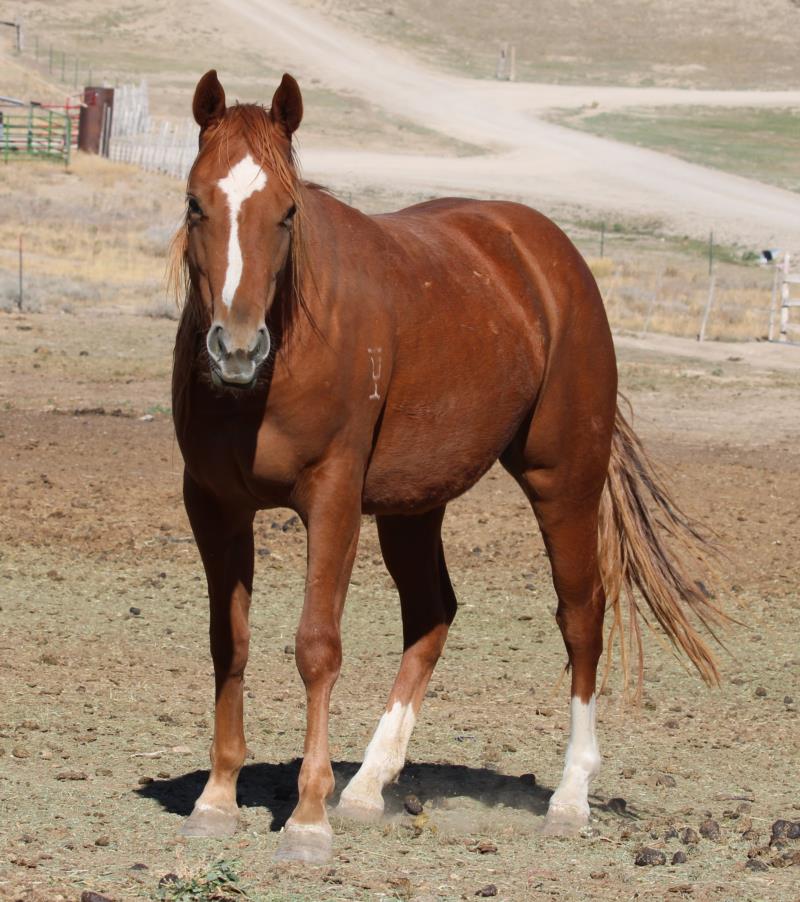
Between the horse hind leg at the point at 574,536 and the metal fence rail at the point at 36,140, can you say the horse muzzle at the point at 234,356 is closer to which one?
the horse hind leg at the point at 574,536

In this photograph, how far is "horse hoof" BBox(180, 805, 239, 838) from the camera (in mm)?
5180

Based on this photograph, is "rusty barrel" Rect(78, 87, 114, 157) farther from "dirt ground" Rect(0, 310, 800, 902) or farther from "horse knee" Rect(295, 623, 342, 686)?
"horse knee" Rect(295, 623, 342, 686)

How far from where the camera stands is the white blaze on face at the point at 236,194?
4.53m

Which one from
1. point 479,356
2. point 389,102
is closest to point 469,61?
point 389,102

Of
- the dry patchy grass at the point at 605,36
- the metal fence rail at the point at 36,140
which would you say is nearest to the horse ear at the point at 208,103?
the metal fence rail at the point at 36,140

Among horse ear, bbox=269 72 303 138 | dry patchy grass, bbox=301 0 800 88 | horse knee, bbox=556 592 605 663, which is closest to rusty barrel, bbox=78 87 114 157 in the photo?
dry patchy grass, bbox=301 0 800 88

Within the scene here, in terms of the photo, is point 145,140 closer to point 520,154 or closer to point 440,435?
point 520,154

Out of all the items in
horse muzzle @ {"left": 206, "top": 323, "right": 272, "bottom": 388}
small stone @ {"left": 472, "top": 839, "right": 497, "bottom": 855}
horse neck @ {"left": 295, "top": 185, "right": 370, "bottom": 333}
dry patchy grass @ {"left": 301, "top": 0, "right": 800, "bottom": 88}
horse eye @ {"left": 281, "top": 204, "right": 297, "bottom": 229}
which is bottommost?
small stone @ {"left": 472, "top": 839, "right": 497, "bottom": 855}

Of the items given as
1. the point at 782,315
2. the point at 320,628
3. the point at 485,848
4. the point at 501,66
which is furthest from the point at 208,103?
the point at 501,66

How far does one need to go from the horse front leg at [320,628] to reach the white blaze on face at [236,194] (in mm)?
762

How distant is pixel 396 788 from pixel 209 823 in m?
1.04

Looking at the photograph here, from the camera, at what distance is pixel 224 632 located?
5.37 m

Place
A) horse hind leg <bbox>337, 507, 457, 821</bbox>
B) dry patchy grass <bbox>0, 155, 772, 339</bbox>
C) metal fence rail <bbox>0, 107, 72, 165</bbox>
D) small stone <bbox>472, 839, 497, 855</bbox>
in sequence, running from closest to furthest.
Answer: small stone <bbox>472, 839, 497, 855</bbox>
horse hind leg <bbox>337, 507, 457, 821</bbox>
dry patchy grass <bbox>0, 155, 772, 339</bbox>
metal fence rail <bbox>0, 107, 72, 165</bbox>

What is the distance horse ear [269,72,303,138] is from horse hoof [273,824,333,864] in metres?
2.21
